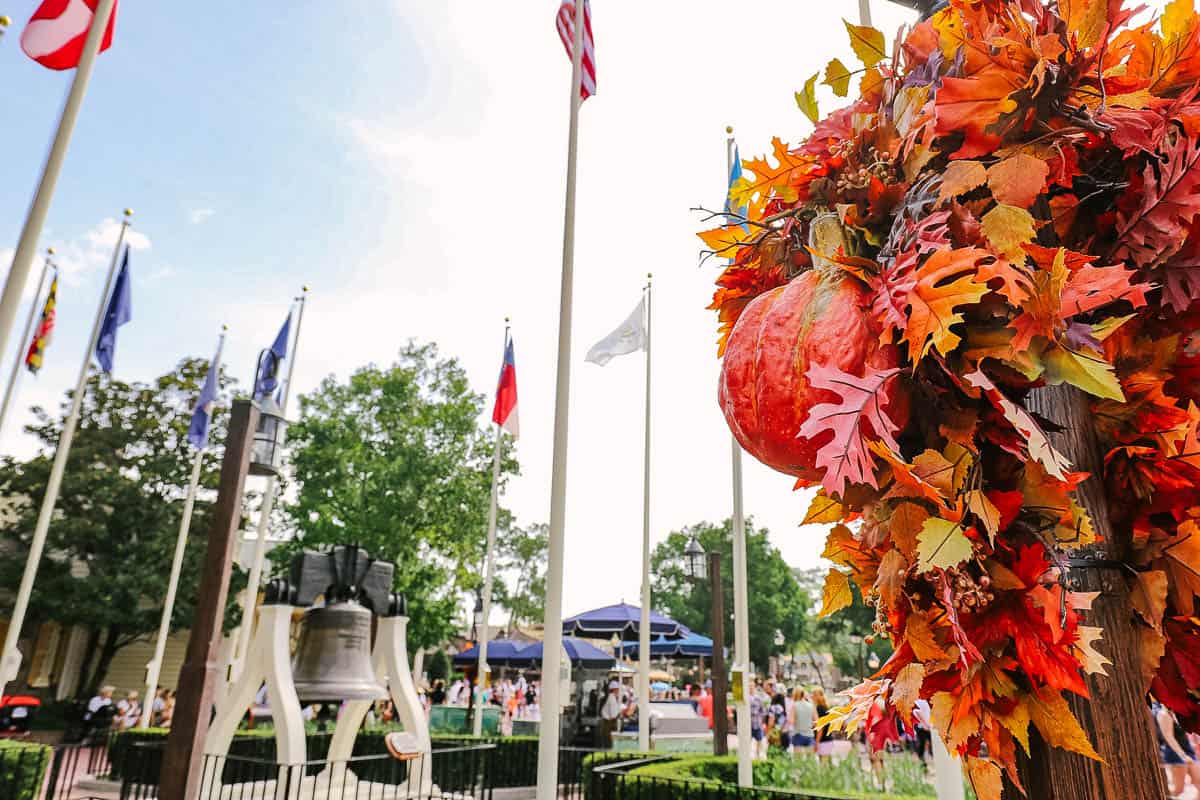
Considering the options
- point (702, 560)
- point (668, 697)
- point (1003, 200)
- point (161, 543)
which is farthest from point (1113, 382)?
point (668, 697)

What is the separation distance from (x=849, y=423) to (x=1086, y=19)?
0.71 m

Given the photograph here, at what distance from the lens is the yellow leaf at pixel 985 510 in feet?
2.42

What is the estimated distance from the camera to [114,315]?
14234 mm

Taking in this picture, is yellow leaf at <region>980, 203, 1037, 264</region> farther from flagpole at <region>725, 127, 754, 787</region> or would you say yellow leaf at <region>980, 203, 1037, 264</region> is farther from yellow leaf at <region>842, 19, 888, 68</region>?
flagpole at <region>725, 127, 754, 787</region>

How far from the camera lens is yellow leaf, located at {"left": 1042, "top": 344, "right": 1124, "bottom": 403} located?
0.74 metres

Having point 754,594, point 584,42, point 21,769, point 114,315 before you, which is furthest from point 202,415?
point 754,594

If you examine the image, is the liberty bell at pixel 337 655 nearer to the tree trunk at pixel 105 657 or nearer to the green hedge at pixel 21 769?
the green hedge at pixel 21 769

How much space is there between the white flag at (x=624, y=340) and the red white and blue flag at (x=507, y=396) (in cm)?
267

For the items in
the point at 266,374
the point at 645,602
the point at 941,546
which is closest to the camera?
the point at 941,546

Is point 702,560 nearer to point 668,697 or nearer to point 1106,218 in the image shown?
point 1106,218

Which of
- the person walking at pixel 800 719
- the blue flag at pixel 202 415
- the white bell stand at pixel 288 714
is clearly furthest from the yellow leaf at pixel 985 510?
the blue flag at pixel 202 415

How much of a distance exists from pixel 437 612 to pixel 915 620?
959 inches

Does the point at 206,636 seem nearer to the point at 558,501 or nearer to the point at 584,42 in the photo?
the point at 558,501

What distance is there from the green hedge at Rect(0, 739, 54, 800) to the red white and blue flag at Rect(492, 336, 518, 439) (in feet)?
28.5
